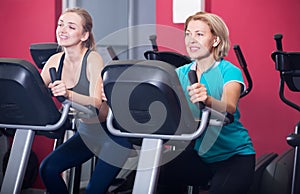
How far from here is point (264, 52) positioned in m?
4.05

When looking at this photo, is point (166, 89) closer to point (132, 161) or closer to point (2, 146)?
point (132, 161)

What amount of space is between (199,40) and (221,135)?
45 centimetres

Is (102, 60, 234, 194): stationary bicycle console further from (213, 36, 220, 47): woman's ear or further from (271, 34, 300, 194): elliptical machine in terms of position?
(271, 34, 300, 194): elliptical machine

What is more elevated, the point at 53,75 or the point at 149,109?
the point at 53,75

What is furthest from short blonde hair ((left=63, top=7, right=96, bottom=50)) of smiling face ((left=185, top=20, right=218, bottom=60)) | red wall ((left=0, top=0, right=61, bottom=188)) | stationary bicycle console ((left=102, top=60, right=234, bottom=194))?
red wall ((left=0, top=0, right=61, bottom=188))

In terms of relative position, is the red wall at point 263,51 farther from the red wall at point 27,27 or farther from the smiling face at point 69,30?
the smiling face at point 69,30

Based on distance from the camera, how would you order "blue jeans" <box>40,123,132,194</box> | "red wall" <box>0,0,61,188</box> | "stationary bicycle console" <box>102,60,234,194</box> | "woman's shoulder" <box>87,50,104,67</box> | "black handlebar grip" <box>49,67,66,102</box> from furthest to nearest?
1. "red wall" <box>0,0,61,188</box>
2. "woman's shoulder" <box>87,50,104,67</box>
3. "blue jeans" <box>40,123,132,194</box>
4. "black handlebar grip" <box>49,67,66,102</box>
5. "stationary bicycle console" <box>102,60,234,194</box>

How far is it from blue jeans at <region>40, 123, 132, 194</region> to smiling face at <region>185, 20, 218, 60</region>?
0.57m

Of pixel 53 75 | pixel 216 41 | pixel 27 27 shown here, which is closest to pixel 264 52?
pixel 216 41

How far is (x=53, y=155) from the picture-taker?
2.74 metres

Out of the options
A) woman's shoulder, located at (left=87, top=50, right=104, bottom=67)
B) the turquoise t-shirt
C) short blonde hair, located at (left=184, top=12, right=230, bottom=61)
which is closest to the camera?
the turquoise t-shirt

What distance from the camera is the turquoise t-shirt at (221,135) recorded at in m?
2.44

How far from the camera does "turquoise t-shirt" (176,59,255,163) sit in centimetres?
244

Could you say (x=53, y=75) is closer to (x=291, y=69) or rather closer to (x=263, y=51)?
(x=291, y=69)
